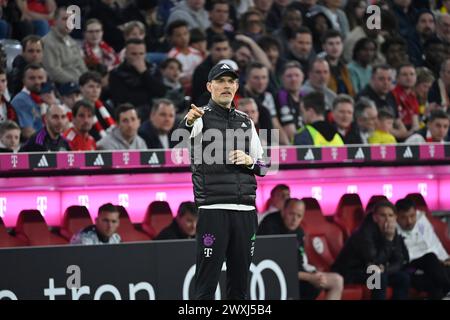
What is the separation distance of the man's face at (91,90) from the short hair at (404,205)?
3345 millimetres

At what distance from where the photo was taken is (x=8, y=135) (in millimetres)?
9930

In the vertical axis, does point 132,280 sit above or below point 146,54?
below

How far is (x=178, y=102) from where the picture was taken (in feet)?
39.8

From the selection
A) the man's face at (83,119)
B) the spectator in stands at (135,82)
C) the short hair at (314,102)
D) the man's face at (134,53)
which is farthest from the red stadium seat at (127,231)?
the short hair at (314,102)

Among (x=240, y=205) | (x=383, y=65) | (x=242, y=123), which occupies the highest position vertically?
(x=383, y=65)

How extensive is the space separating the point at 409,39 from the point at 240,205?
901cm

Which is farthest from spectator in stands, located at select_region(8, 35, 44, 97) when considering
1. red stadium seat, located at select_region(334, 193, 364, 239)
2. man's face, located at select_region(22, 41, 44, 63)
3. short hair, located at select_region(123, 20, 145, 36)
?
red stadium seat, located at select_region(334, 193, 364, 239)

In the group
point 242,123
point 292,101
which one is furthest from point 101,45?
point 242,123

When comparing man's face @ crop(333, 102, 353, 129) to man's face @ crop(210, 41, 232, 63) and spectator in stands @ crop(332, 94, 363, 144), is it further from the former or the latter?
man's face @ crop(210, 41, 232, 63)

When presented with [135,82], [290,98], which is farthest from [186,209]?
[290,98]

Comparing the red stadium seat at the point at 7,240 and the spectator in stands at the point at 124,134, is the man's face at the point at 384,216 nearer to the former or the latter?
the spectator in stands at the point at 124,134

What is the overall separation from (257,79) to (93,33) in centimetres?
195

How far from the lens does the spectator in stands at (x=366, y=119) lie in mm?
12070

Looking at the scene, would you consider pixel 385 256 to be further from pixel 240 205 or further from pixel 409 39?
pixel 409 39
